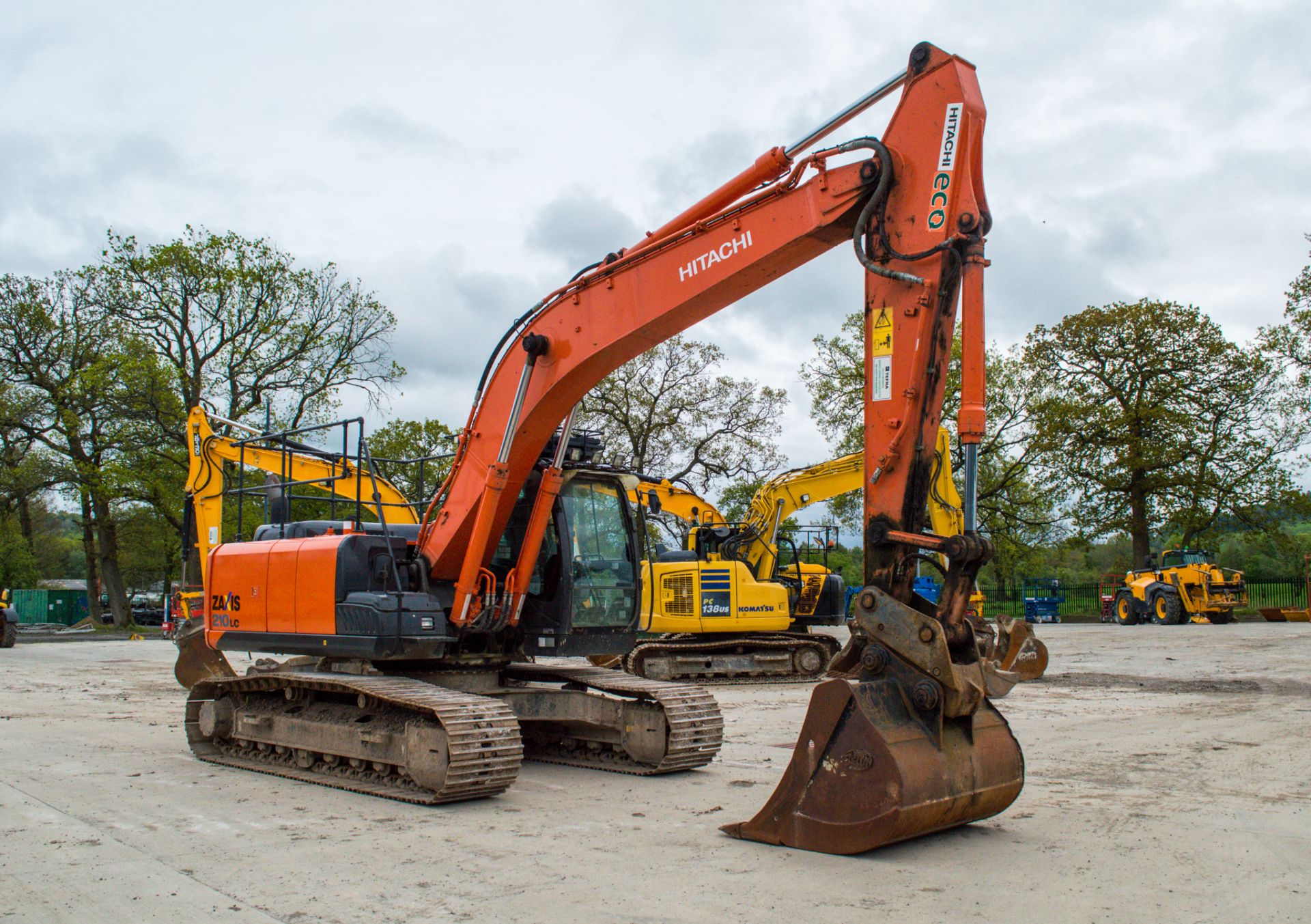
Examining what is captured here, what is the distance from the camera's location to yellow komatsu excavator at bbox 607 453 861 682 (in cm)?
1616

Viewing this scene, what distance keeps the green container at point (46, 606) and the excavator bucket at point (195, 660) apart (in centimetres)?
3458

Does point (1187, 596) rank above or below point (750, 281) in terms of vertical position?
below

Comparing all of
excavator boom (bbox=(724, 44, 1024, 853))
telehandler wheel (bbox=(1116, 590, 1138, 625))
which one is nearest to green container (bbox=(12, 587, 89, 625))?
telehandler wheel (bbox=(1116, 590, 1138, 625))

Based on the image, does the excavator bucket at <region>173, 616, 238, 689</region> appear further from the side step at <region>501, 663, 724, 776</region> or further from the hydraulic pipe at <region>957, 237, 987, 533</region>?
the hydraulic pipe at <region>957, 237, 987, 533</region>

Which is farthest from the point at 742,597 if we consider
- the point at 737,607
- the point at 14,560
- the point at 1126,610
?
the point at 14,560

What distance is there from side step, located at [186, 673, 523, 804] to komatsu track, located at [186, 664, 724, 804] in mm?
11

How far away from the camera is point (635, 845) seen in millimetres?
6051

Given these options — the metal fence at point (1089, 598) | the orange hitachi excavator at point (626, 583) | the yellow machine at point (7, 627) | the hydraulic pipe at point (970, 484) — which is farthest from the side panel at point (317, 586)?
the metal fence at point (1089, 598)

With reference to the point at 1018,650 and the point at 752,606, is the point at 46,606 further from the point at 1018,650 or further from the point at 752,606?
the point at 1018,650

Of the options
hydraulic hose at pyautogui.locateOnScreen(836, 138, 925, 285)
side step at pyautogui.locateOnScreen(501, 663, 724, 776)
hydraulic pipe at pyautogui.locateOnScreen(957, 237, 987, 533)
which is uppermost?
hydraulic hose at pyautogui.locateOnScreen(836, 138, 925, 285)

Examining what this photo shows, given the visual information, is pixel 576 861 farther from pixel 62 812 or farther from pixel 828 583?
pixel 828 583

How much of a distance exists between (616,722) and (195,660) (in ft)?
23.7

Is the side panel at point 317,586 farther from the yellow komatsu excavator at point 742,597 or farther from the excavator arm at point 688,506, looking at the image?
the excavator arm at point 688,506

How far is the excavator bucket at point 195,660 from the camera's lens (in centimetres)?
1320
